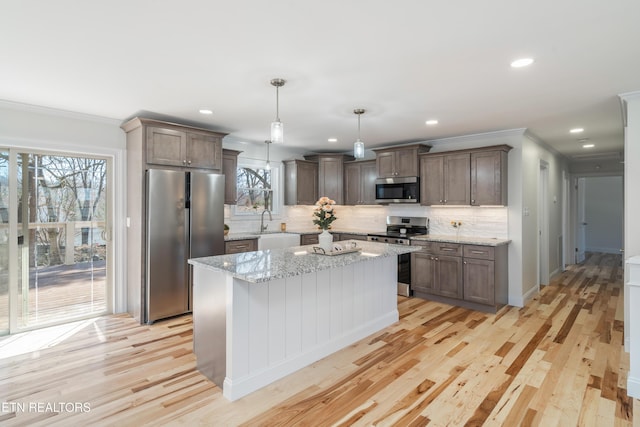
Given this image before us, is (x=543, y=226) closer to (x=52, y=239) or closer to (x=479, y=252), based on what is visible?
(x=479, y=252)

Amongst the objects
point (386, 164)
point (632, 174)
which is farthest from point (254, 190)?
point (632, 174)

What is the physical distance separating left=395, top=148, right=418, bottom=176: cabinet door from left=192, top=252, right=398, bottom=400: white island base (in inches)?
94.4

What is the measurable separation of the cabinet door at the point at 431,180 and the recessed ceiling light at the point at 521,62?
2.59 meters

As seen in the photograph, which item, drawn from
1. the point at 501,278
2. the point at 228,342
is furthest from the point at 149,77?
the point at 501,278

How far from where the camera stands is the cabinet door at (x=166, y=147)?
13.0 feet

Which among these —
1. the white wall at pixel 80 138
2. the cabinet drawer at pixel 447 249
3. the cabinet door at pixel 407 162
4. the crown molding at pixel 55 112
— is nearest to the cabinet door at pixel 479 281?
the cabinet drawer at pixel 447 249

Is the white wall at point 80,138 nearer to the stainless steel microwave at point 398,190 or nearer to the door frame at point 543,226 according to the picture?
the stainless steel microwave at point 398,190

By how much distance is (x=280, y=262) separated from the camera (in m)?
2.76

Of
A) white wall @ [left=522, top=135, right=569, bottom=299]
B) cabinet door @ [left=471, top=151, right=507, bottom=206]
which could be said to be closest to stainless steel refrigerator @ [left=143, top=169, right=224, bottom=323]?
cabinet door @ [left=471, top=151, right=507, bottom=206]

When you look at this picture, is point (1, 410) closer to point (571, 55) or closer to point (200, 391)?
point (200, 391)

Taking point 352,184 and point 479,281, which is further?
point 352,184

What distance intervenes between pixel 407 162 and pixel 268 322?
3700 millimetres

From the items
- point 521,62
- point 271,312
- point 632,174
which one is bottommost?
point 271,312

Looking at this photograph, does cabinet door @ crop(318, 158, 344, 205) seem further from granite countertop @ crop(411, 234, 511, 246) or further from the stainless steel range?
granite countertop @ crop(411, 234, 511, 246)
